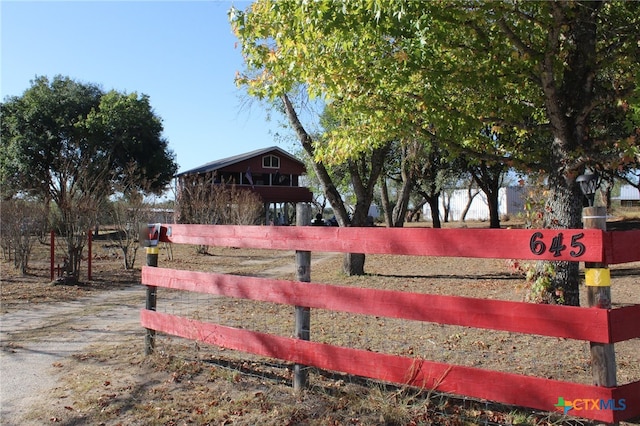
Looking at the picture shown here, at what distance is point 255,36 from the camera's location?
24.7 feet

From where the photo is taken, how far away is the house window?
42.6 m

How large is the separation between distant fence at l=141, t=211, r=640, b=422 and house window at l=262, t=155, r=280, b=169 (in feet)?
125

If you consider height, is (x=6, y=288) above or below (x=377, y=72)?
below

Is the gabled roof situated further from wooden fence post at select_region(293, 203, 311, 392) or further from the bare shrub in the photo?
wooden fence post at select_region(293, 203, 311, 392)

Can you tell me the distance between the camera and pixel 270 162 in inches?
1690

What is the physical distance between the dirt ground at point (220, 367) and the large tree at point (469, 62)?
231 cm

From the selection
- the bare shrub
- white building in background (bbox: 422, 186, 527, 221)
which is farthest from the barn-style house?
the bare shrub

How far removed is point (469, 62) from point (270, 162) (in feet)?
118

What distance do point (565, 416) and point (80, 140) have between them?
3448 cm

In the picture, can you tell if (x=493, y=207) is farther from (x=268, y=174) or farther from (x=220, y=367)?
(x=220, y=367)

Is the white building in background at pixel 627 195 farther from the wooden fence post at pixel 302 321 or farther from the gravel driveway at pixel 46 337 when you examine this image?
the wooden fence post at pixel 302 321

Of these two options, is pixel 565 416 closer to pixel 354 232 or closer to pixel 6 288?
pixel 354 232

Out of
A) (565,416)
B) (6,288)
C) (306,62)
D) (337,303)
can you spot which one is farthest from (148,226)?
(6,288)

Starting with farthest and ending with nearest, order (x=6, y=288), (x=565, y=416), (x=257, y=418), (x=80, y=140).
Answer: (x=80, y=140)
(x=6, y=288)
(x=257, y=418)
(x=565, y=416)
